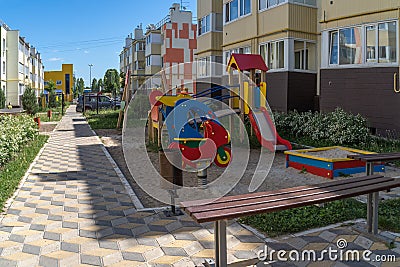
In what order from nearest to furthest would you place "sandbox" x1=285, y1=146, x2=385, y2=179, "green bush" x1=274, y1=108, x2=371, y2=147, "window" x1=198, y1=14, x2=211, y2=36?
"sandbox" x1=285, y1=146, x2=385, y2=179, "green bush" x1=274, y1=108, x2=371, y2=147, "window" x1=198, y1=14, x2=211, y2=36

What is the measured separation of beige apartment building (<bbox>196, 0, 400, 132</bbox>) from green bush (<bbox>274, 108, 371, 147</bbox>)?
94 cm

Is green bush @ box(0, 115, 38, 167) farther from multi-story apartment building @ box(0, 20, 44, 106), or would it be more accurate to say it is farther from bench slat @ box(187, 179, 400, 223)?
multi-story apartment building @ box(0, 20, 44, 106)

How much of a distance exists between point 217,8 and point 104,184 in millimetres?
19046

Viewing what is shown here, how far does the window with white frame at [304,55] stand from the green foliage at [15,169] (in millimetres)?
10687

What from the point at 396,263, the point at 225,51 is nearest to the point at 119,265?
the point at 396,263

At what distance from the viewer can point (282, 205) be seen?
372 centimetres

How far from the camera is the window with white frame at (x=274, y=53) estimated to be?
648 inches

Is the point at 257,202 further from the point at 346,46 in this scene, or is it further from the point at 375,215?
the point at 346,46

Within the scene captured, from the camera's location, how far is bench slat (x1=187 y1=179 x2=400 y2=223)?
3406 mm

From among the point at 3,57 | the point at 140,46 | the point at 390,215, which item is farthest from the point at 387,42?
the point at 140,46

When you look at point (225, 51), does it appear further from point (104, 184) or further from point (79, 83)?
point (79, 83)

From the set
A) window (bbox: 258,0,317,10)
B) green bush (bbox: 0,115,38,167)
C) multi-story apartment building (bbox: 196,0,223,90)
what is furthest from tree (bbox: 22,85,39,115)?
window (bbox: 258,0,317,10)

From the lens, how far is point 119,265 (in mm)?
4035

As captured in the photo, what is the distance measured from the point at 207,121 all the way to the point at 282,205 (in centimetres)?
530
